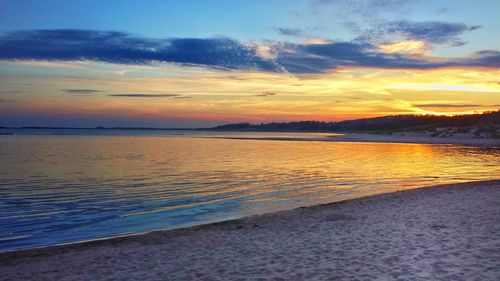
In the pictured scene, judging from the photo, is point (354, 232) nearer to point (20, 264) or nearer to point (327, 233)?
point (327, 233)

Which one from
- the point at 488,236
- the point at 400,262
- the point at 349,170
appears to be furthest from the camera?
the point at 349,170

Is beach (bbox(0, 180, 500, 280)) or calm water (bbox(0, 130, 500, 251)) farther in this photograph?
calm water (bbox(0, 130, 500, 251))

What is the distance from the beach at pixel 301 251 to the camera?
9352 mm

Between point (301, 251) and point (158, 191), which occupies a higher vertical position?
point (301, 251)

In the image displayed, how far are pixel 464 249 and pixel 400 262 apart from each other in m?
2.07

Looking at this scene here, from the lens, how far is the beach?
9352mm

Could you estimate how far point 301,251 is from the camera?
11.1 m

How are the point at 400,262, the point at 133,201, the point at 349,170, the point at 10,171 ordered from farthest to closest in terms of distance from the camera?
1. the point at 349,170
2. the point at 10,171
3. the point at 133,201
4. the point at 400,262

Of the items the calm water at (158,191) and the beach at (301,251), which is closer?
the beach at (301,251)

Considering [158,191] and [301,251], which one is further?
[158,191]

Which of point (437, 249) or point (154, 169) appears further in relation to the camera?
point (154, 169)

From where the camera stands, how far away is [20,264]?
422 inches

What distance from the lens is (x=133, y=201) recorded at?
20.1 meters

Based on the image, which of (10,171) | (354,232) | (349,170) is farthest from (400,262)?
(10,171)
